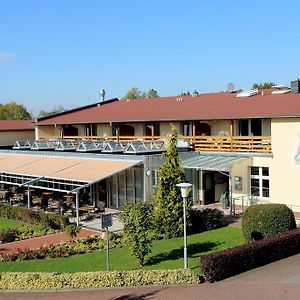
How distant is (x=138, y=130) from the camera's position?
36.5 metres

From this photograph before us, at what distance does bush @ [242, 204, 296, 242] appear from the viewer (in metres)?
19.0

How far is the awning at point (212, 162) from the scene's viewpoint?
26.3 m

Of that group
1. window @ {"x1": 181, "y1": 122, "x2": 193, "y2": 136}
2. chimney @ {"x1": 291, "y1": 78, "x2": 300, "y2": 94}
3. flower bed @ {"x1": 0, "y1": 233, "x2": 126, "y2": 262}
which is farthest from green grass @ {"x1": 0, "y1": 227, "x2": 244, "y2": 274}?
chimney @ {"x1": 291, "y1": 78, "x2": 300, "y2": 94}

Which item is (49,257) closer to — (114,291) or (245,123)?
(114,291)

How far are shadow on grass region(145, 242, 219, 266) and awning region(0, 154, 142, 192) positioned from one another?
293 inches

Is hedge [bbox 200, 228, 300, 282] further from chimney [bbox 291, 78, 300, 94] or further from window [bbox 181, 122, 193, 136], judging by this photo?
chimney [bbox 291, 78, 300, 94]

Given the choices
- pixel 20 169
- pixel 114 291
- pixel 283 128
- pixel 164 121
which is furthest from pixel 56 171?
pixel 114 291

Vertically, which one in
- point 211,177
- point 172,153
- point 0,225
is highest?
point 172,153

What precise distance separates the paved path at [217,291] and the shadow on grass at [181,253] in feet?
9.73

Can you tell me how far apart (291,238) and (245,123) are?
1267 cm

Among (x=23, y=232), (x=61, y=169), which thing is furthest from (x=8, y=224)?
(x=61, y=169)

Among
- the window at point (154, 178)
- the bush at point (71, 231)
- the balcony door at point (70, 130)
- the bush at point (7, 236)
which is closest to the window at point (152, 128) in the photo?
the window at point (154, 178)

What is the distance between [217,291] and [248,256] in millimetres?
2394

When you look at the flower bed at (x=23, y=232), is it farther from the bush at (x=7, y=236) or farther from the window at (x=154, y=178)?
the window at (x=154, y=178)
